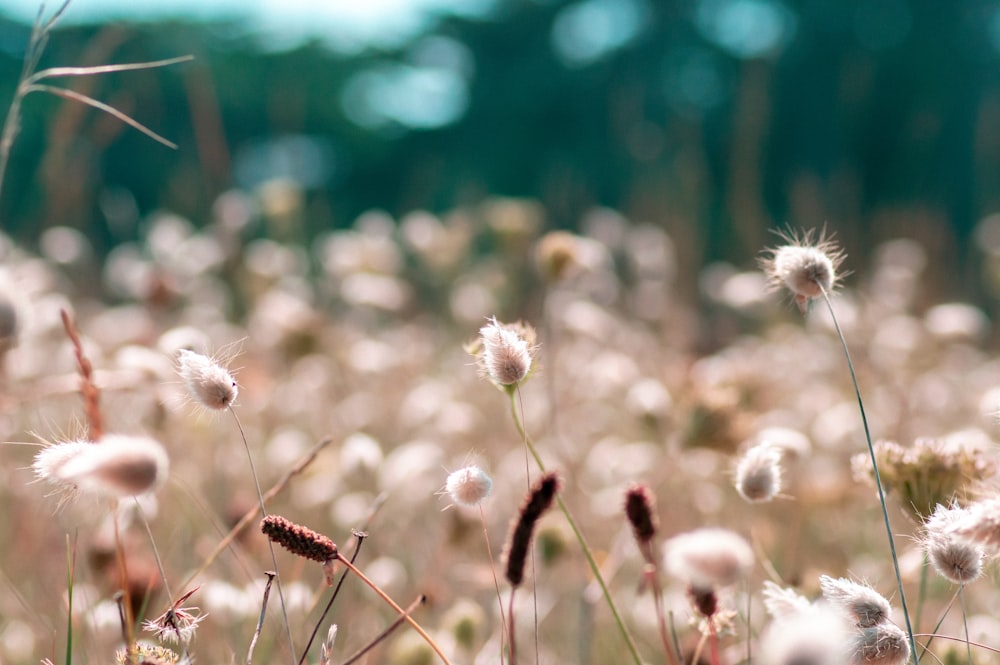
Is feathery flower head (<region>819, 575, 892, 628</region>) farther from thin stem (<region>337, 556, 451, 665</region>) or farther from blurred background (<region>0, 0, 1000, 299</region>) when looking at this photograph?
blurred background (<region>0, 0, 1000, 299</region>)

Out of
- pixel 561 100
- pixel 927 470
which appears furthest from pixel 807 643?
pixel 561 100

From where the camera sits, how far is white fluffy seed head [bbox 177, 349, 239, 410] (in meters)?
0.68

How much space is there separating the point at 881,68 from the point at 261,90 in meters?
10.1

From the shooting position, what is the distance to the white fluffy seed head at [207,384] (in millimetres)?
682

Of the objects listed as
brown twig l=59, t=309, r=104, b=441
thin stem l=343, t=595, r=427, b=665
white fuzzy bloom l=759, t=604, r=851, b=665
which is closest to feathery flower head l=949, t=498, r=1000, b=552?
white fuzzy bloom l=759, t=604, r=851, b=665

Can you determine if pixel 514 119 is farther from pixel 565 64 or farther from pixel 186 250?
pixel 186 250

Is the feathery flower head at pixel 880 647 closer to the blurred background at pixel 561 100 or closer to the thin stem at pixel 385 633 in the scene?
the thin stem at pixel 385 633

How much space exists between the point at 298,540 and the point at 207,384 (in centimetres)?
14

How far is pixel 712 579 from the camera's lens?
0.49 meters

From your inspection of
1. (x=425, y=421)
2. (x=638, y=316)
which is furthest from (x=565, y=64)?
(x=425, y=421)

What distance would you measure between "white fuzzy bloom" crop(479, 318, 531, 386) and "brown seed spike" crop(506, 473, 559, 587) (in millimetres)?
116

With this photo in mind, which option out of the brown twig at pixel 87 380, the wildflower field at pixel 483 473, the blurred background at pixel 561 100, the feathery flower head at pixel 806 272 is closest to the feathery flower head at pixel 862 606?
the wildflower field at pixel 483 473

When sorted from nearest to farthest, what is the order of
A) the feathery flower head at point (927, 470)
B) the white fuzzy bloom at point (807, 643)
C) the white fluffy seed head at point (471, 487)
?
1. the white fuzzy bloom at point (807, 643)
2. the white fluffy seed head at point (471, 487)
3. the feathery flower head at point (927, 470)

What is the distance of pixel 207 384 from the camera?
0.68 m
